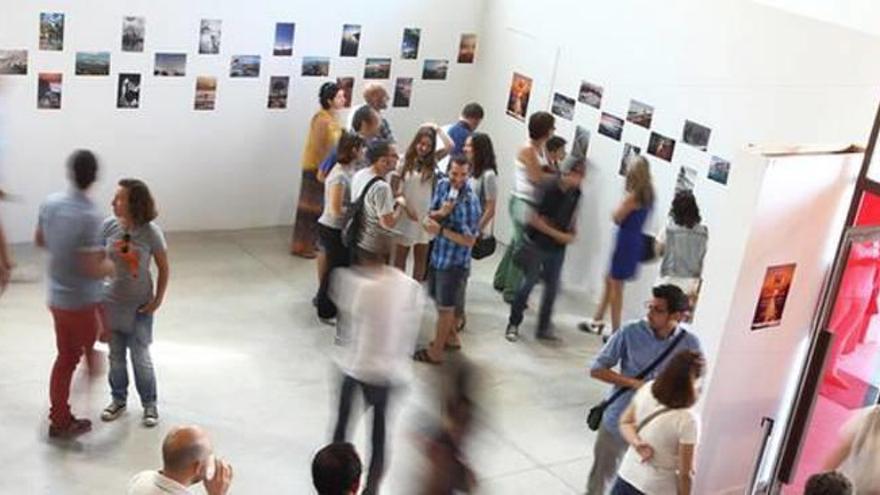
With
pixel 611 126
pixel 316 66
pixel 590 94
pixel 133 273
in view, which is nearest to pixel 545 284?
pixel 611 126

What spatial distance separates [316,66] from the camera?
1094 centimetres

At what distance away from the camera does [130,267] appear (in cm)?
679

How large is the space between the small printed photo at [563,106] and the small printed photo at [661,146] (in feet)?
3.13

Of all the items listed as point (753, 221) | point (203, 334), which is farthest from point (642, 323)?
point (203, 334)

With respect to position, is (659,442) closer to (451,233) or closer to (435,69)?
(451,233)

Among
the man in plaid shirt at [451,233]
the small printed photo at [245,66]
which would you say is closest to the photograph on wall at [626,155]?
the man in plaid shirt at [451,233]

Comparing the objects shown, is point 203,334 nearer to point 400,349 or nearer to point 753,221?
point 400,349

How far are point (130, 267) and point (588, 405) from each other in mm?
3401

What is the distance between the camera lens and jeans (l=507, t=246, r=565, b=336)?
9.14 meters

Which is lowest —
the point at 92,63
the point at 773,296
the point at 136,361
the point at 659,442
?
the point at 136,361

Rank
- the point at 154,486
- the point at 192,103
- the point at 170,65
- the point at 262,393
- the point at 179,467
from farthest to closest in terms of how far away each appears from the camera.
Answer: the point at 192,103
the point at 170,65
the point at 262,393
the point at 179,467
the point at 154,486

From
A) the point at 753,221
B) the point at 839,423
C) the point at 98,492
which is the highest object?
the point at 753,221

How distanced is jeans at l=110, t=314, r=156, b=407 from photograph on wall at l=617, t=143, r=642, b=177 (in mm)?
4450

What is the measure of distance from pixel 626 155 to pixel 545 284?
1.51 m
